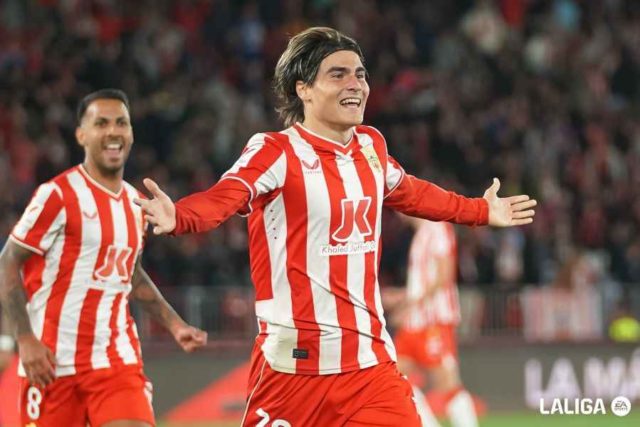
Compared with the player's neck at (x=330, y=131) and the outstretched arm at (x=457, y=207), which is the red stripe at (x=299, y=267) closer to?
the player's neck at (x=330, y=131)

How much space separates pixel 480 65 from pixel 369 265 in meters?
14.6

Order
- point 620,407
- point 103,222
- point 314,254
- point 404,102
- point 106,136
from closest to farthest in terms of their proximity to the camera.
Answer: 1. point 314,254
2. point 103,222
3. point 106,136
4. point 620,407
5. point 404,102

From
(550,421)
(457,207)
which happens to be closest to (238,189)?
(457,207)

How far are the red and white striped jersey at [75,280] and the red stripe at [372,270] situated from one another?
1730mm

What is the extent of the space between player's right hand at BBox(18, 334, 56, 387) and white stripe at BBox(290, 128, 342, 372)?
1546 millimetres

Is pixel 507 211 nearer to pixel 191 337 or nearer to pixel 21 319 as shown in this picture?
→ pixel 191 337

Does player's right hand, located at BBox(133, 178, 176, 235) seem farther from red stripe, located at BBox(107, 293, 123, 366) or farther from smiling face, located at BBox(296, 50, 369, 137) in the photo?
red stripe, located at BBox(107, 293, 123, 366)

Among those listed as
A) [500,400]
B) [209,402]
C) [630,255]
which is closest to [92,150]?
[209,402]

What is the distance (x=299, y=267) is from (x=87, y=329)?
1.75 m

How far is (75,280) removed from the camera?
23.3ft

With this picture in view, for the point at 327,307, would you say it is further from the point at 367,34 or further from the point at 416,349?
the point at 367,34

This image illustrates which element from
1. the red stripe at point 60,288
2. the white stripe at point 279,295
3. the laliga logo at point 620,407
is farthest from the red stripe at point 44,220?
the laliga logo at point 620,407

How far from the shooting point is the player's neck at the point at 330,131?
19.6 feet

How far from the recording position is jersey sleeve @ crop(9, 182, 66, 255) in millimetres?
6988
